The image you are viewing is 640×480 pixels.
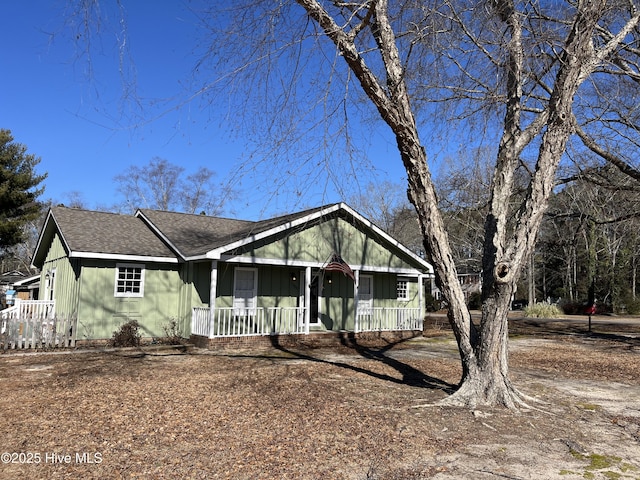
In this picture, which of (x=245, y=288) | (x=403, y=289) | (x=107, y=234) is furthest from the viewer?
(x=403, y=289)

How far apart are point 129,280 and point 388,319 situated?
879cm

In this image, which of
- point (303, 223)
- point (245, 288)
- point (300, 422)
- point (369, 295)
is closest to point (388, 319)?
point (369, 295)

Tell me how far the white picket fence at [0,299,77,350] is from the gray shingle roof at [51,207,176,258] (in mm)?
1968

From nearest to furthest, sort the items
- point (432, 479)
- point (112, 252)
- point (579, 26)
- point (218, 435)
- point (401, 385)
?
1. point (432, 479)
2. point (218, 435)
3. point (579, 26)
4. point (401, 385)
5. point (112, 252)

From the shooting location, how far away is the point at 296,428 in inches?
223

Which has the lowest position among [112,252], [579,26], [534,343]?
[534,343]

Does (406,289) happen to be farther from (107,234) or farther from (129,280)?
(107,234)

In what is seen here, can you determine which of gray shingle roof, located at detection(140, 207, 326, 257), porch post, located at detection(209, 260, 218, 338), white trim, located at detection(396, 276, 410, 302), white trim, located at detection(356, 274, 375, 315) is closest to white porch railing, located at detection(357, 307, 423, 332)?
white trim, located at detection(356, 274, 375, 315)

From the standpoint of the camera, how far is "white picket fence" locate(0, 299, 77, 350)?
39.9ft

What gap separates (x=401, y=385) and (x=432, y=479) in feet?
13.8

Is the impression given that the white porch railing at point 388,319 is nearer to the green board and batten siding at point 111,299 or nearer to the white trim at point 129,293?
the green board and batten siding at point 111,299

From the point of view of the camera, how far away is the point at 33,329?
486 inches

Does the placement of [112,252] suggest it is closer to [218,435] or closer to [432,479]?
[218,435]

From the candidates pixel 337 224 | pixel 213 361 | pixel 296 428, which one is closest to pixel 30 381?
pixel 213 361
